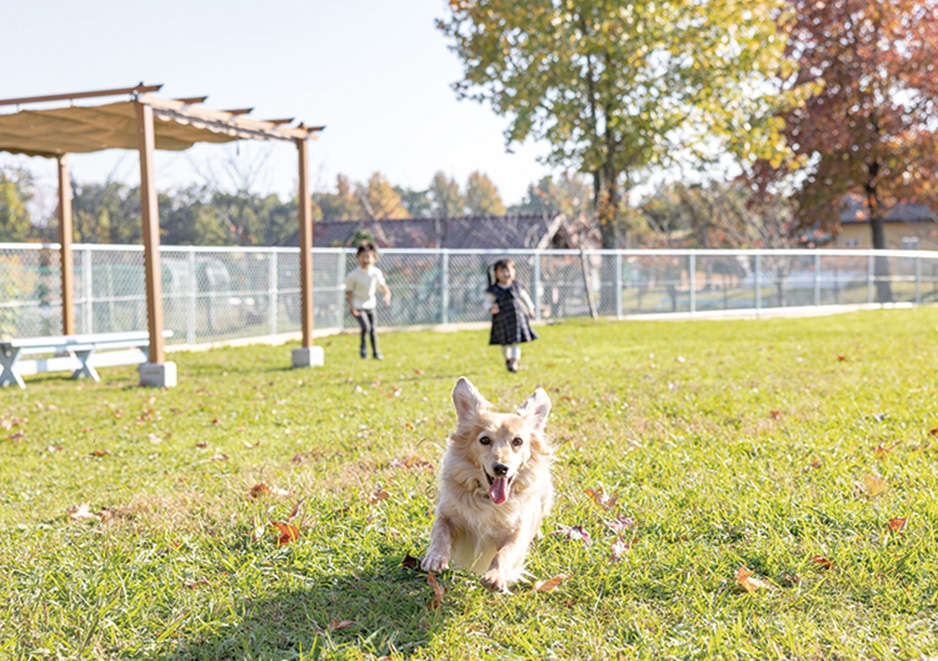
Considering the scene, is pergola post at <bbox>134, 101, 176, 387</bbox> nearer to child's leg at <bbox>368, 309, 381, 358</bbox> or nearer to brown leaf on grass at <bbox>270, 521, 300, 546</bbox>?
child's leg at <bbox>368, 309, 381, 358</bbox>

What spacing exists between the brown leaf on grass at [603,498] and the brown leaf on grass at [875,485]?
1.31m

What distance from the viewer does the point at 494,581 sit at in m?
3.05

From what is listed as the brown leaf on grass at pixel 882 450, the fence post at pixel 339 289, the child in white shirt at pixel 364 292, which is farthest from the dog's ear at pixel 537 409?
the fence post at pixel 339 289

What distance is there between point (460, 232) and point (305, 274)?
20.1m

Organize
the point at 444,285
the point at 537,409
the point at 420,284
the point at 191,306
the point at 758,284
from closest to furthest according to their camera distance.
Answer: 1. the point at 537,409
2. the point at 191,306
3. the point at 444,285
4. the point at 420,284
5. the point at 758,284

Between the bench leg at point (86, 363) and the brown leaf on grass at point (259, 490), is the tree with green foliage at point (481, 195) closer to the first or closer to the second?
the bench leg at point (86, 363)

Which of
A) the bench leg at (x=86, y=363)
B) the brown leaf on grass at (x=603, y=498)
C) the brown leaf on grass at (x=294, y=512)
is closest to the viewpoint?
the brown leaf on grass at (x=294, y=512)

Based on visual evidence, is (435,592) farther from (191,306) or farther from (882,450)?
(191,306)

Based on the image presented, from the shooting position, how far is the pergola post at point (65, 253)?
41.5 feet

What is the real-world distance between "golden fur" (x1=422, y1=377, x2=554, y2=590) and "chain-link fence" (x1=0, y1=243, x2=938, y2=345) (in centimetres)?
1077

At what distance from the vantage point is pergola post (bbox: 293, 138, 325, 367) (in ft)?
39.2

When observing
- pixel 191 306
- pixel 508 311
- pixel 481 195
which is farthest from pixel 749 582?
pixel 481 195

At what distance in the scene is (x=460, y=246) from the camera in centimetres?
3161

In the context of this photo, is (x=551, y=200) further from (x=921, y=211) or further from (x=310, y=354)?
(x=921, y=211)
